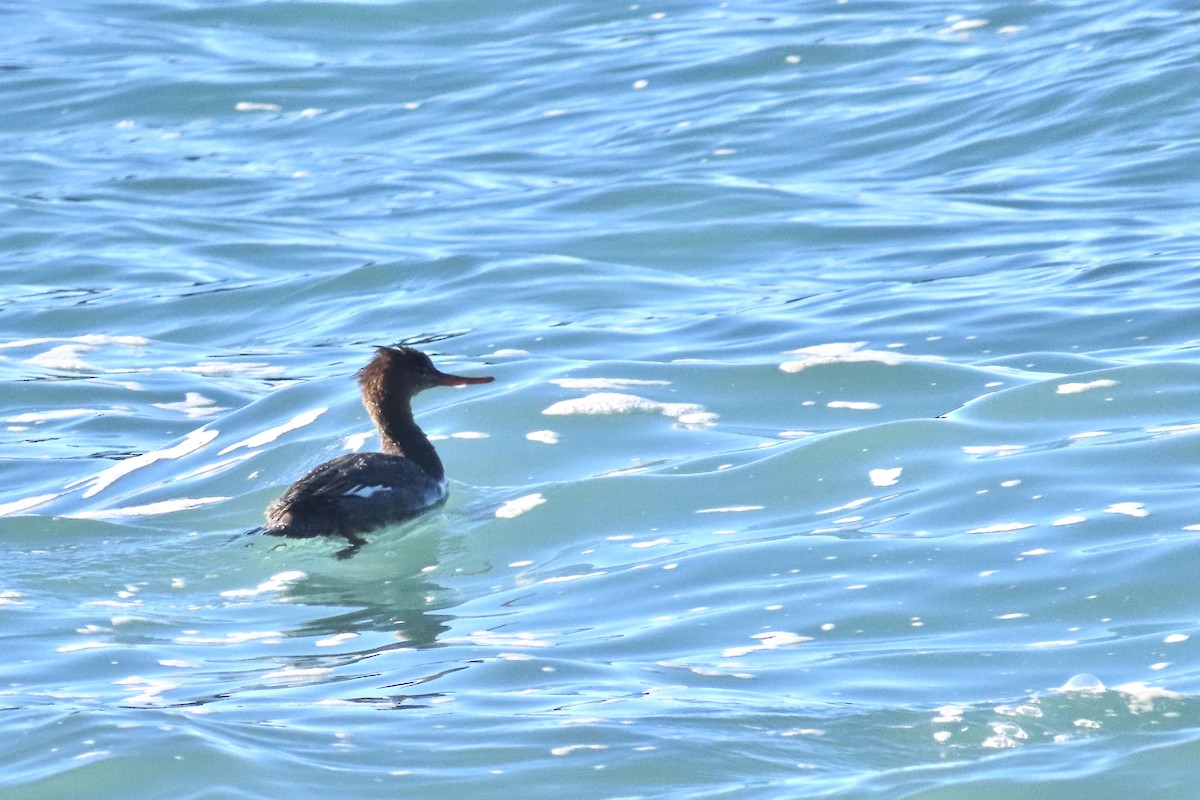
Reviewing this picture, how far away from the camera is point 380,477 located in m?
8.38

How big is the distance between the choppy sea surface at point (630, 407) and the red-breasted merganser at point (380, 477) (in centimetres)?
20

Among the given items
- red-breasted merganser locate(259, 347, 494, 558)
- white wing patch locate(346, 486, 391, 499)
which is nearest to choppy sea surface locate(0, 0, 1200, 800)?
red-breasted merganser locate(259, 347, 494, 558)

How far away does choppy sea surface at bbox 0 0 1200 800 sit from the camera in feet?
18.0

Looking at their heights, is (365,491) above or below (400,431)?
below

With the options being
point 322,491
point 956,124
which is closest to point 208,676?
point 322,491

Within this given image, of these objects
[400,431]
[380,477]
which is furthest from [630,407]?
[380,477]

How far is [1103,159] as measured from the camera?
1512 centimetres

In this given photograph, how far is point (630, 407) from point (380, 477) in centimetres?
172

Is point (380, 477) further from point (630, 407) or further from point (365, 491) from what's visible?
point (630, 407)

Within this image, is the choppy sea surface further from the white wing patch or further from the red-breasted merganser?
the white wing patch

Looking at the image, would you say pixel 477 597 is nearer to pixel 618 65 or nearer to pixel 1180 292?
pixel 1180 292

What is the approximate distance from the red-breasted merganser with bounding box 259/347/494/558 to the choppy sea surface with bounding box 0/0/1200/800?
20cm

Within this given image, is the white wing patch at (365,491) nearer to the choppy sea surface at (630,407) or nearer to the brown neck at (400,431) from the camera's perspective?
the choppy sea surface at (630,407)

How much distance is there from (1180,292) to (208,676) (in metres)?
7.04
